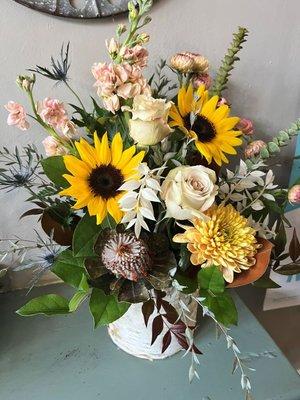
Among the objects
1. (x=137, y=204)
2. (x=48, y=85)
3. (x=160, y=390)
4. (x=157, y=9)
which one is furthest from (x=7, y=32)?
(x=160, y=390)

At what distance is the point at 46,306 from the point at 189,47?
52 cm

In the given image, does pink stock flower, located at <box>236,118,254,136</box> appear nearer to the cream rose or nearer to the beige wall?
the beige wall

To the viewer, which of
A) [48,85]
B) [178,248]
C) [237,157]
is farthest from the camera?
[237,157]

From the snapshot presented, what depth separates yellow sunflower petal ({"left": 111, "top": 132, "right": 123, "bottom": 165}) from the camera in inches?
23.0

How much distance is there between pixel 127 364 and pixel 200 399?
0.46 feet

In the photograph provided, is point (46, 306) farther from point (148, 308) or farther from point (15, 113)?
point (15, 113)

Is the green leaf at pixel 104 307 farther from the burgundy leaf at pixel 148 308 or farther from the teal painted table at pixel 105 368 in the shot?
the teal painted table at pixel 105 368

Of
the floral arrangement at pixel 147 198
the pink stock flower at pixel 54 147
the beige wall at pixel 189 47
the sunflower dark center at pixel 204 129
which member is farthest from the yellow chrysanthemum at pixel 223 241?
the beige wall at pixel 189 47

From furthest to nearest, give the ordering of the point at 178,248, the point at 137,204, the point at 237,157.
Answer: the point at 237,157 < the point at 178,248 < the point at 137,204

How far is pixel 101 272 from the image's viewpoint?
0.62 meters

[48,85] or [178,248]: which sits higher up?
[48,85]

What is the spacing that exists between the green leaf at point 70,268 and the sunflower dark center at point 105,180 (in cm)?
14

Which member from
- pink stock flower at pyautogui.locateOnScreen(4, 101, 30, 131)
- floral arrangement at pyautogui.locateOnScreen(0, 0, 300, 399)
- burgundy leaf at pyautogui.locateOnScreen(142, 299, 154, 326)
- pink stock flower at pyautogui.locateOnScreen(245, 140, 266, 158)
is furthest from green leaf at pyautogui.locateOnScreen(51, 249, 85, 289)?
pink stock flower at pyautogui.locateOnScreen(245, 140, 266, 158)

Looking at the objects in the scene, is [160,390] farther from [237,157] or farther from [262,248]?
[237,157]
